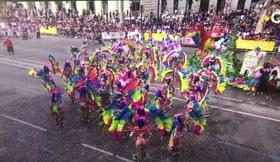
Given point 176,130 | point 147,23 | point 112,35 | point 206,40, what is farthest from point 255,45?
point 176,130

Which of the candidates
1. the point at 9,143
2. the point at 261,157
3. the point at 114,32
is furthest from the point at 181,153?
the point at 114,32

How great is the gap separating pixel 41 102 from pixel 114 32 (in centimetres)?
1734


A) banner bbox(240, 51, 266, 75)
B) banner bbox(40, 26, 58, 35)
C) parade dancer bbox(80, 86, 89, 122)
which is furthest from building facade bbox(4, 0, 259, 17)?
banner bbox(240, 51, 266, 75)

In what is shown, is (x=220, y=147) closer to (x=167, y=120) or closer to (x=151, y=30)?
(x=167, y=120)

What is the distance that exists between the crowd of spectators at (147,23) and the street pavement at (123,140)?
12.9 meters

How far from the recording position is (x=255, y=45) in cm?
2306

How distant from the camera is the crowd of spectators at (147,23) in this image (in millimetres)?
26016

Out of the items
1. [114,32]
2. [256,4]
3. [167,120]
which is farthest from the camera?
[256,4]

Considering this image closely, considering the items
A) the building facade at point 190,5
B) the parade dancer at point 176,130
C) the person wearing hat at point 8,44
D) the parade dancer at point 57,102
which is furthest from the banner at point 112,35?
the parade dancer at point 176,130

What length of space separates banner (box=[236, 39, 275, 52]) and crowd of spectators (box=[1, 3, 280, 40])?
0.84m

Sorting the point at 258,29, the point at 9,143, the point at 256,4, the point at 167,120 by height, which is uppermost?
the point at 256,4

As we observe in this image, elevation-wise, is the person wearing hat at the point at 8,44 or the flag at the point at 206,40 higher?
the flag at the point at 206,40

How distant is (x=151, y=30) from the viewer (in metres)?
27.6

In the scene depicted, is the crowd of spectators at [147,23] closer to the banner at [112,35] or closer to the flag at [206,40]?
the banner at [112,35]
